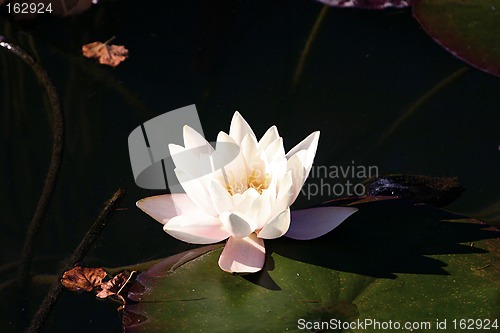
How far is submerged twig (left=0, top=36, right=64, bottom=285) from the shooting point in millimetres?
1719

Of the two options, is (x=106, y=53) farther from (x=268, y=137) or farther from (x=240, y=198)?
(x=240, y=198)

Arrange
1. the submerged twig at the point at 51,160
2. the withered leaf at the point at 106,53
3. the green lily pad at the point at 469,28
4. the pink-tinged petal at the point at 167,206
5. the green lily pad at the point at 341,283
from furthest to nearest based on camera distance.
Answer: the withered leaf at the point at 106,53 → the green lily pad at the point at 469,28 → the submerged twig at the point at 51,160 → the pink-tinged petal at the point at 167,206 → the green lily pad at the point at 341,283

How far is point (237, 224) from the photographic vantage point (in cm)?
145

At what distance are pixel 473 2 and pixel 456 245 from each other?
1071mm

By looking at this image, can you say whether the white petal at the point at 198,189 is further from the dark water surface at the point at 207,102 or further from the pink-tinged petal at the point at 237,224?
the dark water surface at the point at 207,102

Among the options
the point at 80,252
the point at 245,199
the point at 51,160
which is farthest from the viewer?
the point at 51,160

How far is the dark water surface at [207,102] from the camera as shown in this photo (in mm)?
1780

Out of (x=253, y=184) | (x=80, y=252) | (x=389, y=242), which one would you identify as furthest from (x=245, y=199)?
(x=80, y=252)

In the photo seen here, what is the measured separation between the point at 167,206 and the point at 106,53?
0.93 m

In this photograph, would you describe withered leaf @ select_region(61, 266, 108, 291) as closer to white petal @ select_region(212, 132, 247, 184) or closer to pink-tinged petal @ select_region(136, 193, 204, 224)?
pink-tinged petal @ select_region(136, 193, 204, 224)

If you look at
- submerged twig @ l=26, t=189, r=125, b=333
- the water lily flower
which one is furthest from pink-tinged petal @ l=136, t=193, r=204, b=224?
submerged twig @ l=26, t=189, r=125, b=333

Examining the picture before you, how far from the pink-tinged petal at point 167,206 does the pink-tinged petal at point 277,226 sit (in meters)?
0.20

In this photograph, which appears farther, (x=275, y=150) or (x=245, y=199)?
(x=275, y=150)

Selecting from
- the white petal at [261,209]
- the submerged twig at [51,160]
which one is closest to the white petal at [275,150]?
the white petal at [261,209]
